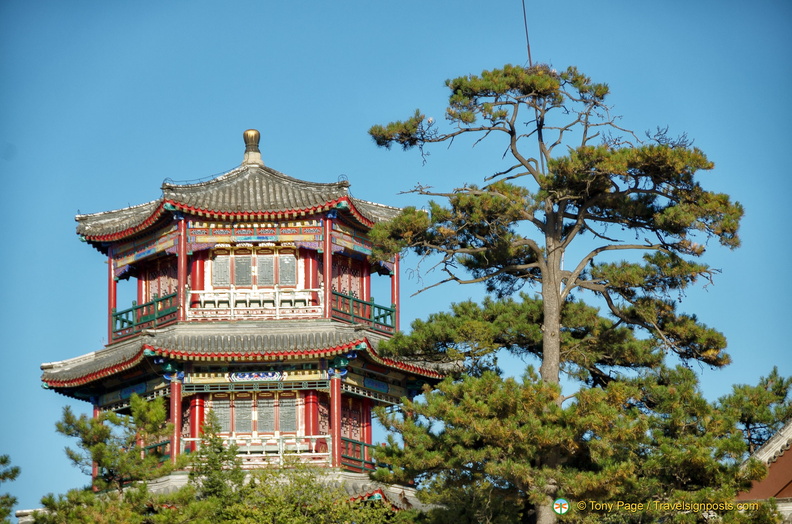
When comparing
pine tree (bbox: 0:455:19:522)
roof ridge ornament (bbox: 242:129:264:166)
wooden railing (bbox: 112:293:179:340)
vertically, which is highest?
roof ridge ornament (bbox: 242:129:264:166)

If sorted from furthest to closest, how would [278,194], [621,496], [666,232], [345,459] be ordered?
[278,194] → [345,459] → [666,232] → [621,496]

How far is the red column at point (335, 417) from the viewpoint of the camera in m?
31.4

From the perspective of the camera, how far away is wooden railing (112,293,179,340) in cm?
3366

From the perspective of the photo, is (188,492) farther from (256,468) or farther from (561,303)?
(561,303)

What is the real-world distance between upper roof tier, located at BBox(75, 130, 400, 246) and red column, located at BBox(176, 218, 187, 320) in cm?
55

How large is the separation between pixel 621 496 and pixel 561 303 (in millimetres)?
4455

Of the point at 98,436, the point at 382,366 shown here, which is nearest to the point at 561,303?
the point at 382,366

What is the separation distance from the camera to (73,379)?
33.2 meters

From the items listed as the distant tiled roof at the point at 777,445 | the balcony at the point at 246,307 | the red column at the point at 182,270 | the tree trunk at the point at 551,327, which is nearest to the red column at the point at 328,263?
the balcony at the point at 246,307

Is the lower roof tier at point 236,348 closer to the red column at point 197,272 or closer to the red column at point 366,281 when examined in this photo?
the red column at point 197,272

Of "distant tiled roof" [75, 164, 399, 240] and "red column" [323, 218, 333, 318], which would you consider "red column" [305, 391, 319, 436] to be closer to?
"red column" [323, 218, 333, 318]

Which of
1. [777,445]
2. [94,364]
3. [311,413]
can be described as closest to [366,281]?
[311,413]

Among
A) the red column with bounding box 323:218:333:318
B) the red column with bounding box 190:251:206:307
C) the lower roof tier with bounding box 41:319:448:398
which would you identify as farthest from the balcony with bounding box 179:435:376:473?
the red column with bounding box 190:251:206:307

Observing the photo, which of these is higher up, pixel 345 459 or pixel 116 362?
pixel 116 362
